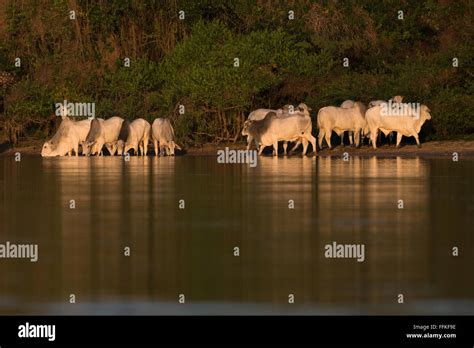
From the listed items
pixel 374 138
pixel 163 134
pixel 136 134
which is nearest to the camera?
pixel 374 138

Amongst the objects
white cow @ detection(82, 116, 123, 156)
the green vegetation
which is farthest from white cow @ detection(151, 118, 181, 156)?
the green vegetation

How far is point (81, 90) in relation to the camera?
4388 centimetres

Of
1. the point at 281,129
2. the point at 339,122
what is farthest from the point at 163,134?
the point at 339,122

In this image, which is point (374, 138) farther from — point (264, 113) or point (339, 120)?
point (264, 113)

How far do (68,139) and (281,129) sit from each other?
7.11 m

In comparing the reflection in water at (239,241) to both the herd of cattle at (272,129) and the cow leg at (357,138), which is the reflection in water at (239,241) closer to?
the herd of cattle at (272,129)

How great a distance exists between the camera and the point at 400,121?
1457 inches

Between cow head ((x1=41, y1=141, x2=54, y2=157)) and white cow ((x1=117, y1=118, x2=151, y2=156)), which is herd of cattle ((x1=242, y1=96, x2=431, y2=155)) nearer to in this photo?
white cow ((x1=117, y1=118, x2=151, y2=156))

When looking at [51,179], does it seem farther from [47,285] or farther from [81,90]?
[81,90]

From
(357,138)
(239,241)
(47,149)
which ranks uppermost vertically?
(357,138)

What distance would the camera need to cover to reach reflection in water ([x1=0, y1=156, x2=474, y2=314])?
1135cm

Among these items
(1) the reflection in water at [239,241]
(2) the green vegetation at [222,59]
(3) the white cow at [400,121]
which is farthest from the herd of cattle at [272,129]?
(1) the reflection in water at [239,241]

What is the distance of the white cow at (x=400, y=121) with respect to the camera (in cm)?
3691
